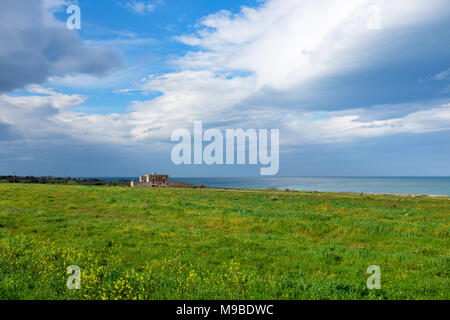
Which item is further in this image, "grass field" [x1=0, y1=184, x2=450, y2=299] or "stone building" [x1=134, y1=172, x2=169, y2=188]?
"stone building" [x1=134, y1=172, x2=169, y2=188]

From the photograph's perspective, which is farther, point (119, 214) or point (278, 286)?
point (119, 214)

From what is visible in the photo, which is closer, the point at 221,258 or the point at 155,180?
the point at 221,258

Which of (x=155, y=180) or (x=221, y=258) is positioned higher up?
(x=155, y=180)

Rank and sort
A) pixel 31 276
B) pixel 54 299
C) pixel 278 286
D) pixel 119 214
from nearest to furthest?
pixel 54 299
pixel 278 286
pixel 31 276
pixel 119 214

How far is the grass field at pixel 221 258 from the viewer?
8062 mm

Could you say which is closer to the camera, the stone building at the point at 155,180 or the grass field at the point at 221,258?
the grass field at the point at 221,258

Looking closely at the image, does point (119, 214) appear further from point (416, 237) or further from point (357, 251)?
point (416, 237)

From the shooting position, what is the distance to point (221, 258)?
12.3 m

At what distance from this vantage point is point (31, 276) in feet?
29.5

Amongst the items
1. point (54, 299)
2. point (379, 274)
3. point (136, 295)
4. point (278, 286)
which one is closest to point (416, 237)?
point (379, 274)

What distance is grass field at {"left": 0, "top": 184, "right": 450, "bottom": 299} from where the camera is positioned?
8.06 meters
